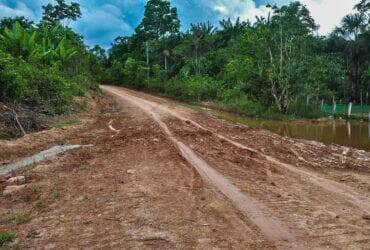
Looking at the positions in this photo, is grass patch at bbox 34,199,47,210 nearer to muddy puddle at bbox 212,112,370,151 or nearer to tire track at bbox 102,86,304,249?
tire track at bbox 102,86,304,249

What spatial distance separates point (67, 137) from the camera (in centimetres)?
1545

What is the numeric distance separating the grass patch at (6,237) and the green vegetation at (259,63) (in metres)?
22.5

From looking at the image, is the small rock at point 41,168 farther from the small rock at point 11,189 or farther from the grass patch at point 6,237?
the grass patch at point 6,237

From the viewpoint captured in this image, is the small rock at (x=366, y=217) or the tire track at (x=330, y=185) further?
the tire track at (x=330, y=185)

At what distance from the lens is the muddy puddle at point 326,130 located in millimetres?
18953

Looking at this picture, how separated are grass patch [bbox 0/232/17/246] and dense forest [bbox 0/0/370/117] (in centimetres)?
1105

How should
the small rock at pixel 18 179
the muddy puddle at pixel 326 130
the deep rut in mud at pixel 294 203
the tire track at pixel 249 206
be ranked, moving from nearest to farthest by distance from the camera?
the tire track at pixel 249 206 → the deep rut in mud at pixel 294 203 → the small rock at pixel 18 179 → the muddy puddle at pixel 326 130

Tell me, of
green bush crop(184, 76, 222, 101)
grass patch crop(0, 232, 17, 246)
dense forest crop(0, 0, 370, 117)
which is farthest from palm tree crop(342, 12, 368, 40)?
grass patch crop(0, 232, 17, 246)

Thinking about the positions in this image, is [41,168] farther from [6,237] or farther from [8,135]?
[6,237]

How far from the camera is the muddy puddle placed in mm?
18953

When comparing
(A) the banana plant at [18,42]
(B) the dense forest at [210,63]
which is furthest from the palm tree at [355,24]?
(A) the banana plant at [18,42]

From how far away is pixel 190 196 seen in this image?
827 cm

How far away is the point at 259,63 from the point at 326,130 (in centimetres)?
902

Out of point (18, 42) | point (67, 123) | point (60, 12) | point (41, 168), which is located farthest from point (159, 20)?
point (41, 168)
